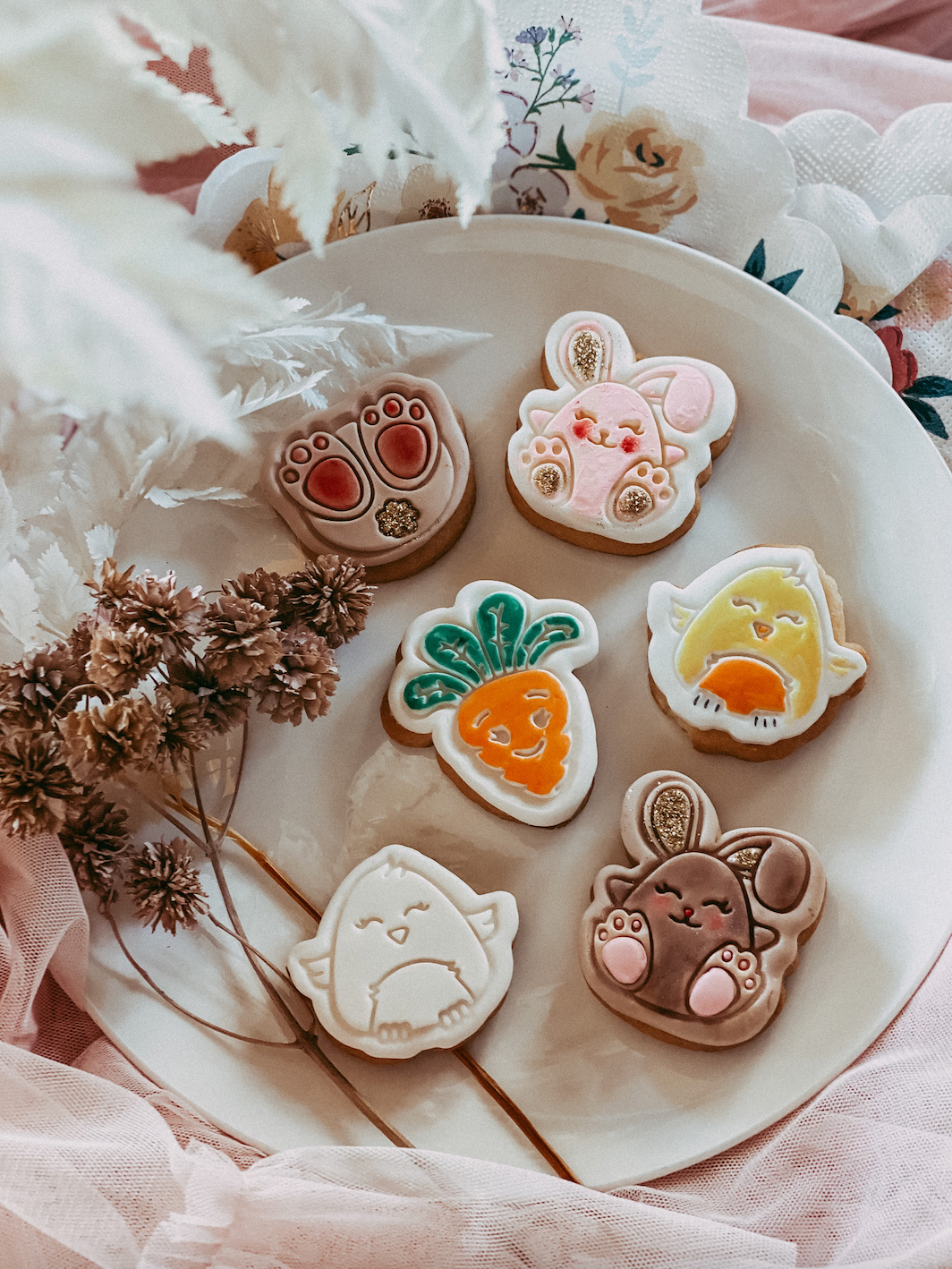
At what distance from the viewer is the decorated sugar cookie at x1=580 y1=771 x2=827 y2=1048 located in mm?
934

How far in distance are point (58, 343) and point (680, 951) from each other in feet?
2.50

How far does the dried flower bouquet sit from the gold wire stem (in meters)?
0.02

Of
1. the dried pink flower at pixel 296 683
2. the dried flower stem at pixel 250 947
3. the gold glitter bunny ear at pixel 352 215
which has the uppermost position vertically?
the gold glitter bunny ear at pixel 352 215

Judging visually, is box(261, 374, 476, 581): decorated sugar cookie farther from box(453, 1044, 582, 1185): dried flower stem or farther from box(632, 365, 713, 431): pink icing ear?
box(453, 1044, 582, 1185): dried flower stem

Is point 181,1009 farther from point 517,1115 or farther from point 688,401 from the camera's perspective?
point 688,401

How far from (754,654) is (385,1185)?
1.95 feet

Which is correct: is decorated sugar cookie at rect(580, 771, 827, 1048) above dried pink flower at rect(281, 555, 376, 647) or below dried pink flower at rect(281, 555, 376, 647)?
below

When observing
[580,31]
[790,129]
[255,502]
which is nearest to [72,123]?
[255,502]

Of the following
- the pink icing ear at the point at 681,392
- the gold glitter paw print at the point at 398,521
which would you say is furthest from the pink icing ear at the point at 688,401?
the gold glitter paw print at the point at 398,521

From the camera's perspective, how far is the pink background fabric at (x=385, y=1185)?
0.80 m

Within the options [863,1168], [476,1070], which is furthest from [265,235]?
[863,1168]

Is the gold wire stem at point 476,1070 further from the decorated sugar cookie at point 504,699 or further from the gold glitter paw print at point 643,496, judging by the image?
the gold glitter paw print at point 643,496

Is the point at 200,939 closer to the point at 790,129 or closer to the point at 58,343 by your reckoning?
the point at 58,343

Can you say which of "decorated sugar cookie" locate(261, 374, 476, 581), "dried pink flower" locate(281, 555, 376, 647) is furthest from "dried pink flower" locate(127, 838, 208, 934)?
"decorated sugar cookie" locate(261, 374, 476, 581)
